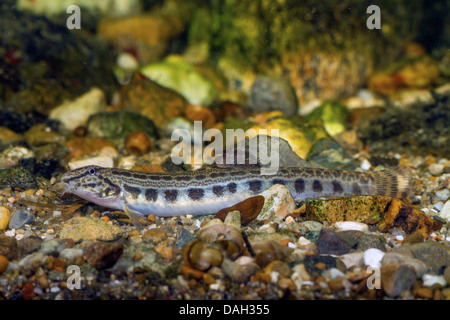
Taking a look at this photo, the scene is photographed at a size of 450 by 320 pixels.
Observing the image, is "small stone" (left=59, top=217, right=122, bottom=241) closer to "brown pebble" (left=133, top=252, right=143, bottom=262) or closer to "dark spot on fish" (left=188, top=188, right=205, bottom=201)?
"brown pebble" (left=133, top=252, right=143, bottom=262)

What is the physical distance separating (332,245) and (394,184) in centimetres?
216

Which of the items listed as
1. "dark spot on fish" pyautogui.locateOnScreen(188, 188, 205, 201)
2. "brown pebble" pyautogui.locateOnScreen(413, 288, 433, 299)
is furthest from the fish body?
"brown pebble" pyautogui.locateOnScreen(413, 288, 433, 299)

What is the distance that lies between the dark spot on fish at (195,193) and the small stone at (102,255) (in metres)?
1.61

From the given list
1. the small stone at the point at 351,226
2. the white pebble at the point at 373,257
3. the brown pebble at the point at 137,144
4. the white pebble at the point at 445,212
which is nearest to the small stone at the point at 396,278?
the white pebble at the point at 373,257

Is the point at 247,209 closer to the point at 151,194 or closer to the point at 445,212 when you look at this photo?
the point at 151,194

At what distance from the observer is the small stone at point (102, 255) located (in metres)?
3.94

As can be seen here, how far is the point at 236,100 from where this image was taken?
10891mm

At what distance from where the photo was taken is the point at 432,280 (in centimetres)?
379

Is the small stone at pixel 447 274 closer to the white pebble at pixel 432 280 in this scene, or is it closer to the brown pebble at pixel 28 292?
the white pebble at pixel 432 280

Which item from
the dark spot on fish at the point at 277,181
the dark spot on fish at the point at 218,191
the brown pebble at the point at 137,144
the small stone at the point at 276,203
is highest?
the brown pebble at the point at 137,144

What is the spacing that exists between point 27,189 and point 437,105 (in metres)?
9.60

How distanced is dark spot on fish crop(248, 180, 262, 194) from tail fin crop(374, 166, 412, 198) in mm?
1874

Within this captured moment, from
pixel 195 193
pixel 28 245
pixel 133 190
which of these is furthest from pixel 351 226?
pixel 28 245

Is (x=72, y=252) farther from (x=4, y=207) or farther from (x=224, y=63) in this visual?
(x=224, y=63)
